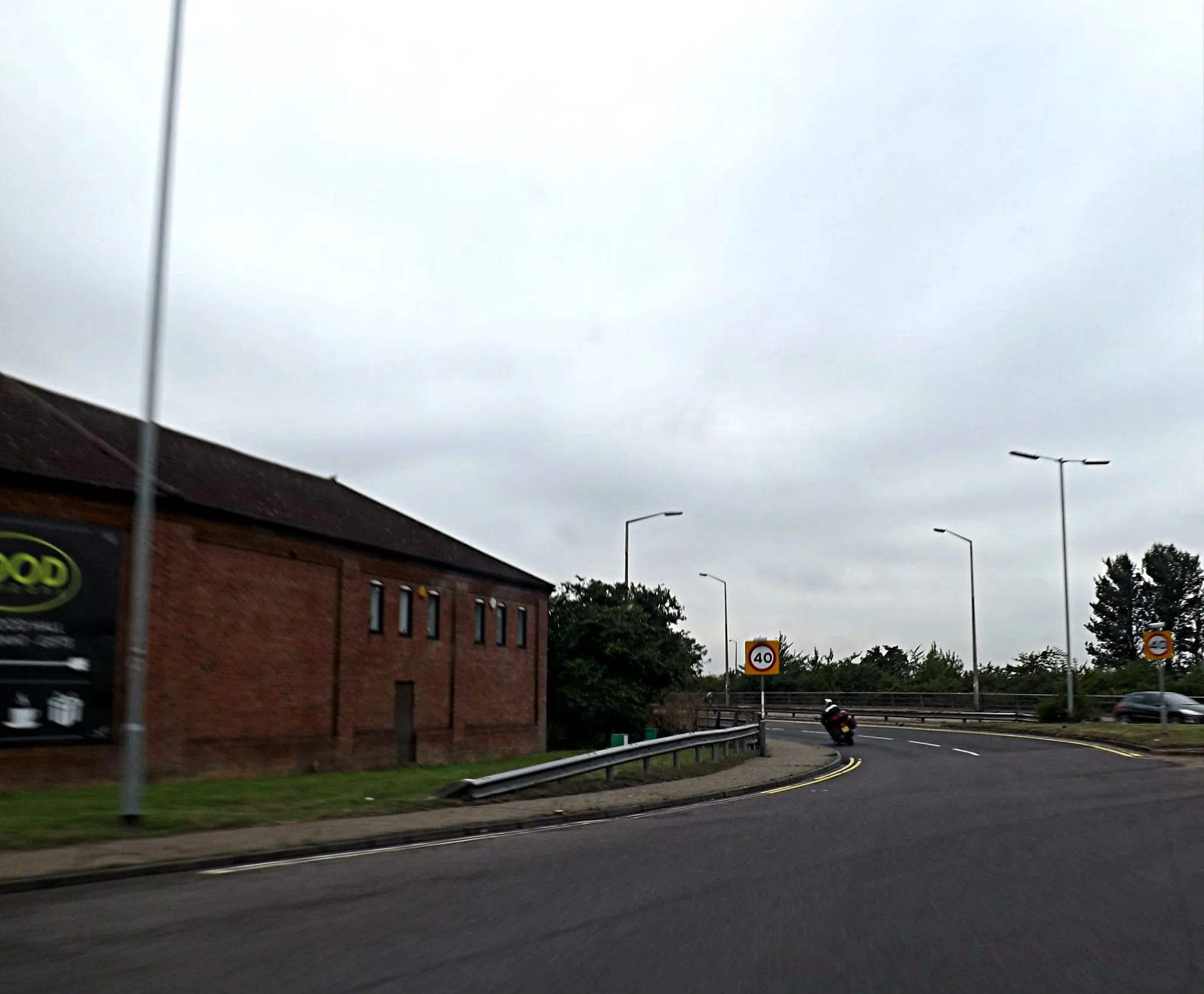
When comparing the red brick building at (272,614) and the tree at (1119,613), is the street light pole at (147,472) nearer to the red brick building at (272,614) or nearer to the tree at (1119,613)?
the red brick building at (272,614)

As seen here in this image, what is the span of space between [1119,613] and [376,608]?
304 feet

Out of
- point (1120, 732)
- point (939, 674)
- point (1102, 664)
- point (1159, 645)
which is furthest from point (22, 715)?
point (1102, 664)

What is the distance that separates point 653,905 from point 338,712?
23.7 m

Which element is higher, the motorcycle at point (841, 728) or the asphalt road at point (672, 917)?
the asphalt road at point (672, 917)

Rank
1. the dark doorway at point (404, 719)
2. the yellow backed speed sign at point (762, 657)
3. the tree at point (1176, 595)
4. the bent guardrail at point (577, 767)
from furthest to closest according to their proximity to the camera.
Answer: the tree at point (1176, 595)
the dark doorway at point (404, 719)
the yellow backed speed sign at point (762, 657)
the bent guardrail at point (577, 767)

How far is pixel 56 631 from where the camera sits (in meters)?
22.7

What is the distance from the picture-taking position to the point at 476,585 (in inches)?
1581

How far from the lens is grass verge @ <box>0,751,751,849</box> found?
13.4 meters

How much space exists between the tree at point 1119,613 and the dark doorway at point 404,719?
87401mm

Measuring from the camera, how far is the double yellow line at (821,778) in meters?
21.5

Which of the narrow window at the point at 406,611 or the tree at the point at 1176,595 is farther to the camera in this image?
the tree at the point at 1176,595

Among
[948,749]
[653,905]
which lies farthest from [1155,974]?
[948,749]

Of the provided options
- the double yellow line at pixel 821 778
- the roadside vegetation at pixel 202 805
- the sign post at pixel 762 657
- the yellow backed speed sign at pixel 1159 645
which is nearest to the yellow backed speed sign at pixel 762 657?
the sign post at pixel 762 657

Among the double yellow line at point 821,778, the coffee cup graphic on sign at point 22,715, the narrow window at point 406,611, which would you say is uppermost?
the narrow window at point 406,611
